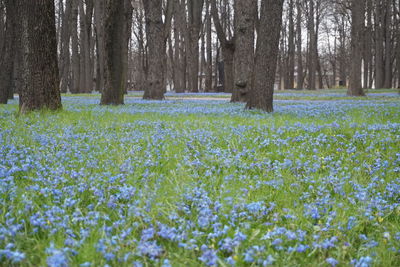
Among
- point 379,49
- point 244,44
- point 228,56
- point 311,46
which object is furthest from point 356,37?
point 311,46

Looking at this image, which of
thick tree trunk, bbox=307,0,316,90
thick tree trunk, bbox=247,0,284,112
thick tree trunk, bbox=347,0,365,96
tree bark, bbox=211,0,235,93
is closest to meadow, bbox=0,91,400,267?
thick tree trunk, bbox=247,0,284,112

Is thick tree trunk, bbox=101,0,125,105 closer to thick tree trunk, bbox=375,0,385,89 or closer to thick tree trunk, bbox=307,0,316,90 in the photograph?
thick tree trunk, bbox=375,0,385,89

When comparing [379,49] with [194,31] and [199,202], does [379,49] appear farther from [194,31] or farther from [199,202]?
[199,202]

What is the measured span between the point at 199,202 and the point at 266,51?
785 centimetres

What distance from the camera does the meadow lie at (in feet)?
6.90

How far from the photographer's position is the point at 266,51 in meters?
10.0

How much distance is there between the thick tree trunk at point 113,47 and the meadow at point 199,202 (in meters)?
7.72

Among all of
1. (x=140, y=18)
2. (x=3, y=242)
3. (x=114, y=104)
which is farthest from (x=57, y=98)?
(x=140, y=18)

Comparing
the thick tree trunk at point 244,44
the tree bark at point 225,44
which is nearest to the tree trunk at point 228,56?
the tree bark at point 225,44

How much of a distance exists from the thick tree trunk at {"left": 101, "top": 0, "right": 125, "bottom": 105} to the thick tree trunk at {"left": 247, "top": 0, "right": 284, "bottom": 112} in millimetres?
5408

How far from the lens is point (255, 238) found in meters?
2.34

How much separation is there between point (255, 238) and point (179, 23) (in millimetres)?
32039

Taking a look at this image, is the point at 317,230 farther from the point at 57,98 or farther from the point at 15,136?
the point at 57,98

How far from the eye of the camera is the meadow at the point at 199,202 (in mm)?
2104
